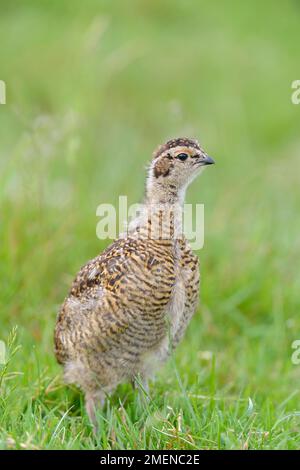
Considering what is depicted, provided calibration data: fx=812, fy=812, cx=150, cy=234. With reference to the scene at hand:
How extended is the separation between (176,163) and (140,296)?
2.22ft

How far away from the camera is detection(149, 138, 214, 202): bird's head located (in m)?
3.87

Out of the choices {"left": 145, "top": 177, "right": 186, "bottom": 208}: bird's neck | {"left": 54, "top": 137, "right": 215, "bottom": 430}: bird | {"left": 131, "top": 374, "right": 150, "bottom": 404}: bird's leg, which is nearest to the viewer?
{"left": 54, "top": 137, "right": 215, "bottom": 430}: bird

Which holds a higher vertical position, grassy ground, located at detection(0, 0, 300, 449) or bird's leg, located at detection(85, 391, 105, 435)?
grassy ground, located at detection(0, 0, 300, 449)

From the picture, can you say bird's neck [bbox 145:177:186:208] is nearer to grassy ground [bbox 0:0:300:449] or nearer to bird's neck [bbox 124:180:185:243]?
→ bird's neck [bbox 124:180:185:243]

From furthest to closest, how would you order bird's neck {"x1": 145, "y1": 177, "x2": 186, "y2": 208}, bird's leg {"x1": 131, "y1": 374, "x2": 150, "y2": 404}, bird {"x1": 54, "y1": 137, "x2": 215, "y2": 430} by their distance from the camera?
bird's neck {"x1": 145, "y1": 177, "x2": 186, "y2": 208}
bird's leg {"x1": 131, "y1": 374, "x2": 150, "y2": 404}
bird {"x1": 54, "y1": 137, "x2": 215, "y2": 430}

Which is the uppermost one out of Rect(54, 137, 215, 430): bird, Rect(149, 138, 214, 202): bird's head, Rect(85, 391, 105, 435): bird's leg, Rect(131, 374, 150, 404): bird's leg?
Rect(149, 138, 214, 202): bird's head

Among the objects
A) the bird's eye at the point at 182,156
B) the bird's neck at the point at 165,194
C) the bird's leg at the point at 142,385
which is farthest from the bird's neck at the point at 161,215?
the bird's leg at the point at 142,385

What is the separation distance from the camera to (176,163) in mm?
3867

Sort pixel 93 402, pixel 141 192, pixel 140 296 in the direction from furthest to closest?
1. pixel 141 192
2. pixel 93 402
3. pixel 140 296

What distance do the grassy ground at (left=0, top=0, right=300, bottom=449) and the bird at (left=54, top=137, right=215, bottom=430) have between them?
21cm

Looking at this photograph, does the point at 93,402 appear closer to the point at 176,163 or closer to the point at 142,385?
the point at 142,385

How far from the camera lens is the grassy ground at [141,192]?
3805mm

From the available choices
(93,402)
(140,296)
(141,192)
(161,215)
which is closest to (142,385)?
(93,402)

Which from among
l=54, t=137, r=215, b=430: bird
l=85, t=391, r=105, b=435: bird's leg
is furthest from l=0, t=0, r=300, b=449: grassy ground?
l=54, t=137, r=215, b=430: bird
